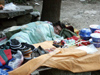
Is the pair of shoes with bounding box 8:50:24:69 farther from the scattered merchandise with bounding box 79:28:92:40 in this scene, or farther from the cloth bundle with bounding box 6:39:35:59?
the scattered merchandise with bounding box 79:28:92:40

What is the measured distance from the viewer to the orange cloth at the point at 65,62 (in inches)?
94.4

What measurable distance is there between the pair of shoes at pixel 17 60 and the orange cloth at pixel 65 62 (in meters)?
0.09

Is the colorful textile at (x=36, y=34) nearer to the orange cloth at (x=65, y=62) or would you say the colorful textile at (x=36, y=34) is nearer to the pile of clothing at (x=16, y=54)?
the pile of clothing at (x=16, y=54)

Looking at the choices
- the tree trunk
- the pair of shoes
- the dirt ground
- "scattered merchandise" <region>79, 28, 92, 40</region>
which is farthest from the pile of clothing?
the dirt ground

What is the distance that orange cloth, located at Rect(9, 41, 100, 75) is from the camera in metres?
2.40

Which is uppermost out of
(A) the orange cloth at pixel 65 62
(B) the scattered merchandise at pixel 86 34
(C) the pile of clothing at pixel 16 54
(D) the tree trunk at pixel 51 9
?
(D) the tree trunk at pixel 51 9

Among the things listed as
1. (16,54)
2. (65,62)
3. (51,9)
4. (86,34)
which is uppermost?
(51,9)

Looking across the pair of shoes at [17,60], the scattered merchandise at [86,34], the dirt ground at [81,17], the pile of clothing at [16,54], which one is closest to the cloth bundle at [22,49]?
the pile of clothing at [16,54]

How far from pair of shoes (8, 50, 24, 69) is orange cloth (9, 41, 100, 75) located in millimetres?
90

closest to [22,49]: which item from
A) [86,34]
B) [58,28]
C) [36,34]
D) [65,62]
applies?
[65,62]

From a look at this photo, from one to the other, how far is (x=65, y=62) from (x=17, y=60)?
0.74m

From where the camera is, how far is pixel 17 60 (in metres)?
2.42

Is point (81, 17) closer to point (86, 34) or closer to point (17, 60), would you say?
point (86, 34)

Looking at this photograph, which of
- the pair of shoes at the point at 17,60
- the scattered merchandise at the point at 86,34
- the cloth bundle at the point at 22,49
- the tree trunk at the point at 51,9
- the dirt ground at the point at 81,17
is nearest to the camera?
the pair of shoes at the point at 17,60
